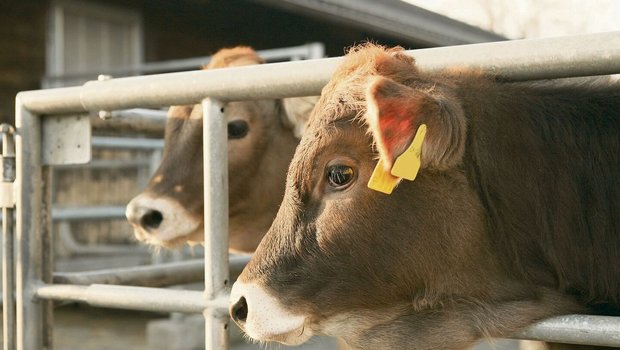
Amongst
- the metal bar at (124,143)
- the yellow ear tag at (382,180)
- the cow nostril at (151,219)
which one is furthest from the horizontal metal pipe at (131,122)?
the metal bar at (124,143)

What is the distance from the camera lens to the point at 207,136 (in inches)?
86.1

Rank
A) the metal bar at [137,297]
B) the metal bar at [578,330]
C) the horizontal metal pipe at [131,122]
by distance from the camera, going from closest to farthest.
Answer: the metal bar at [578,330] < the metal bar at [137,297] < the horizontal metal pipe at [131,122]

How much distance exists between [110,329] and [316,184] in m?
5.66

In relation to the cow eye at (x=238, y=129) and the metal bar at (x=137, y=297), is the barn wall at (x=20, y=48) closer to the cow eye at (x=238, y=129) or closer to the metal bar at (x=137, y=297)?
the cow eye at (x=238, y=129)

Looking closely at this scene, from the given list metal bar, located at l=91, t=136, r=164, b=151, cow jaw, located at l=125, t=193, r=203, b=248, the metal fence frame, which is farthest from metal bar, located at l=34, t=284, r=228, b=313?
metal bar, located at l=91, t=136, r=164, b=151

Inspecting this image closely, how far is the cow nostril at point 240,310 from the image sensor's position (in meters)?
1.92

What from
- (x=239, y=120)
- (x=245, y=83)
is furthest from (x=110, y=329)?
(x=245, y=83)

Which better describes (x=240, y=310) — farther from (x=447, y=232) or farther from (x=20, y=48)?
(x=20, y=48)

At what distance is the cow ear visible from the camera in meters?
1.71

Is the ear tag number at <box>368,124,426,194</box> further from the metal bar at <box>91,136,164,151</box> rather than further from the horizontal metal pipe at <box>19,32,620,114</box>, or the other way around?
the metal bar at <box>91,136,164,151</box>

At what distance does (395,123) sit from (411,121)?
0.14ft

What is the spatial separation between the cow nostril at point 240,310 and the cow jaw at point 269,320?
0.02 m

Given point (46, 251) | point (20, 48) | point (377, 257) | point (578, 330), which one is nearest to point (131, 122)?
point (46, 251)

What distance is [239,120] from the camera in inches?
149
